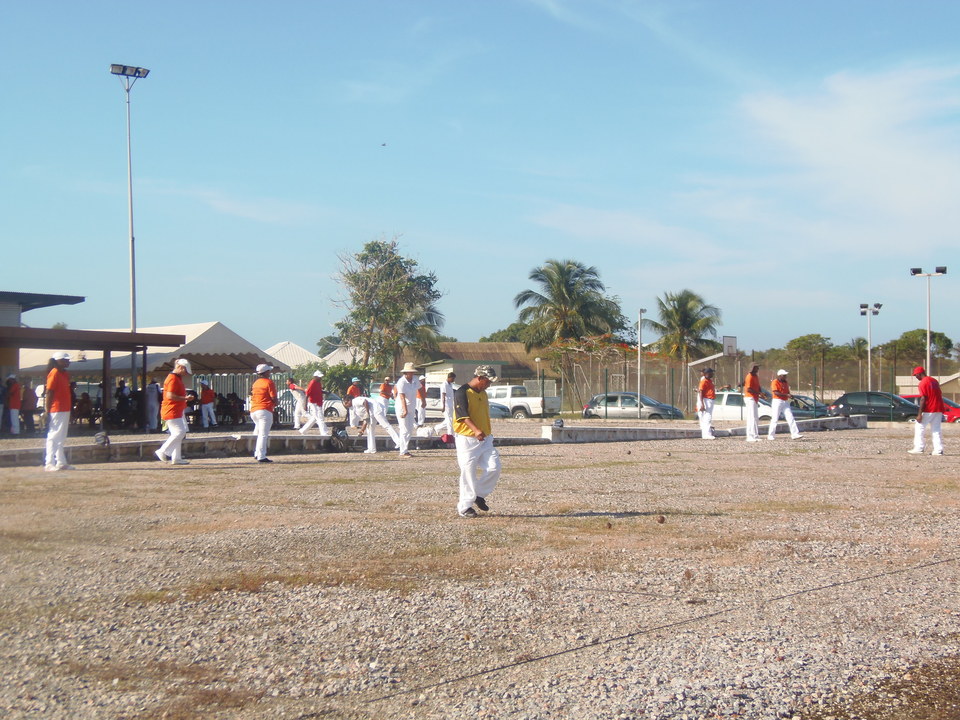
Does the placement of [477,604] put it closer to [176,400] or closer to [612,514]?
[612,514]

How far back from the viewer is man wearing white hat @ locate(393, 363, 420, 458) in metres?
19.0

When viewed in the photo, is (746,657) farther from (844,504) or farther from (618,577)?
(844,504)

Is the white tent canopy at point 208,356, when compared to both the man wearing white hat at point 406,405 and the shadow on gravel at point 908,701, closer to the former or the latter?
the man wearing white hat at point 406,405

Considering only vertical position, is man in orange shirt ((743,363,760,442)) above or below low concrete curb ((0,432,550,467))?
above

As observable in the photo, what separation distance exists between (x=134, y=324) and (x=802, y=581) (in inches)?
1281

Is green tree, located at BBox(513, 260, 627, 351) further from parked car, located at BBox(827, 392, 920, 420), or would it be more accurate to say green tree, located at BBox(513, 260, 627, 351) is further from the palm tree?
parked car, located at BBox(827, 392, 920, 420)

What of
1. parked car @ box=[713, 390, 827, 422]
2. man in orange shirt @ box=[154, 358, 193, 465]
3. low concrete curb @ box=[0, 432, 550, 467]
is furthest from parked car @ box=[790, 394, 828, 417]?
man in orange shirt @ box=[154, 358, 193, 465]

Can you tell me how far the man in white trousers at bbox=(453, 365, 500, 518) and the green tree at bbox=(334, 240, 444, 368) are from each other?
44815 mm

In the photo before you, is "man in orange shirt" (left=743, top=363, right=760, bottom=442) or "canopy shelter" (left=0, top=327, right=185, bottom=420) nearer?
"man in orange shirt" (left=743, top=363, right=760, bottom=442)

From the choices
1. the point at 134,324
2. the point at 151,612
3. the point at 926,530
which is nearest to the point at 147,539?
the point at 151,612

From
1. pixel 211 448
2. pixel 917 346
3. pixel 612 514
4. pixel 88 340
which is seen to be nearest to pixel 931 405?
pixel 612 514

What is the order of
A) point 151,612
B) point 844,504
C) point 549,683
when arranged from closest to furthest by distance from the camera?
1. point 549,683
2. point 151,612
3. point 844,504

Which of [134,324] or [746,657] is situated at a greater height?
[134,324]

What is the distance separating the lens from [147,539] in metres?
8.88
